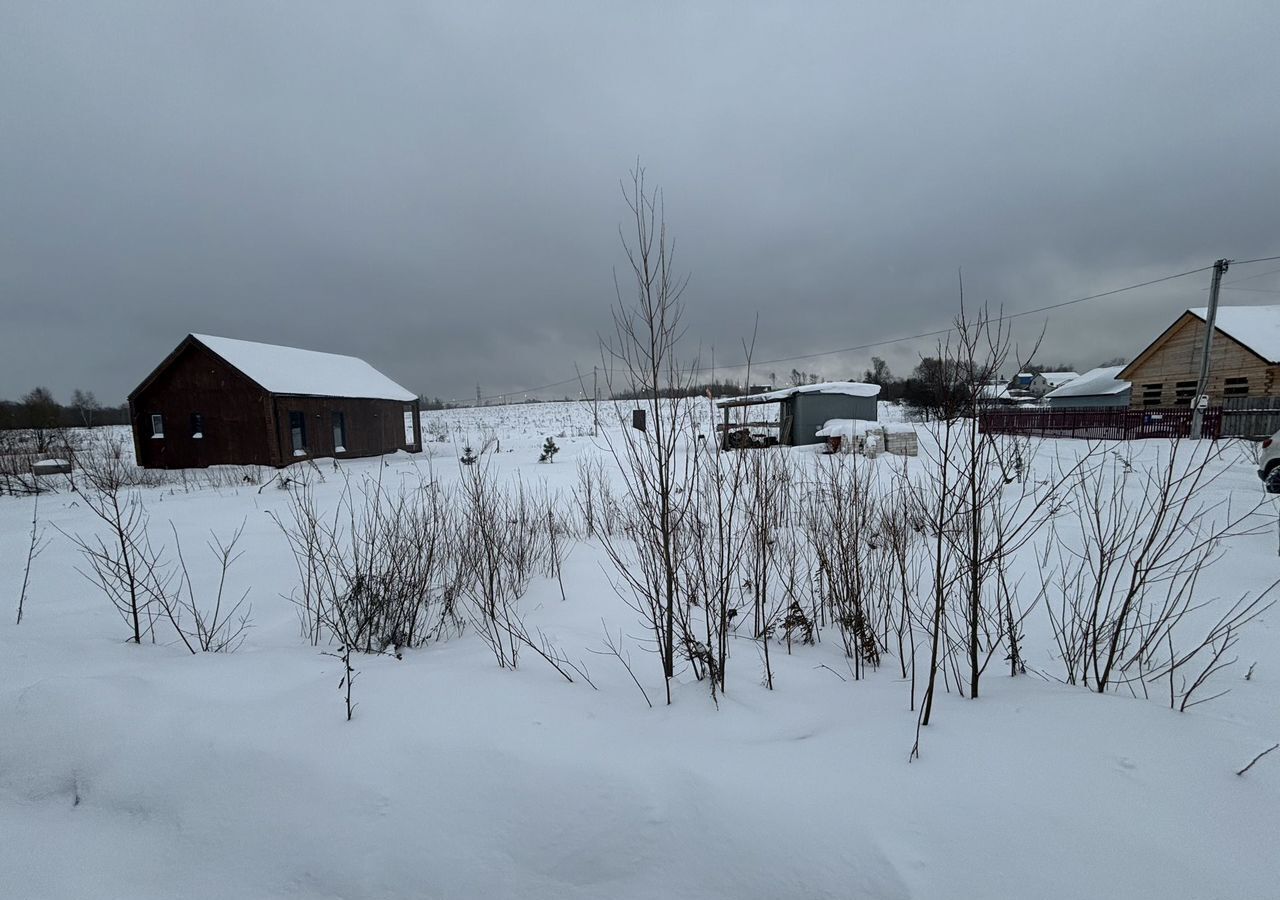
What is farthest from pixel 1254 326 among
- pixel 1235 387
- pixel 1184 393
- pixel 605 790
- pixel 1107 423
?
pixel 605 790

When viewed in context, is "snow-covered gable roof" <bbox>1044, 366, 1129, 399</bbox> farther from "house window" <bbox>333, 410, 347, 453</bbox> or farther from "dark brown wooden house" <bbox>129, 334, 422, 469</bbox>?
"dark brown wooden house" <bbox>129, 334, 422, 469</bbox>

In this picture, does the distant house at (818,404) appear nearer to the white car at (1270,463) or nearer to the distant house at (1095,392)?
the white car at (1270,463)

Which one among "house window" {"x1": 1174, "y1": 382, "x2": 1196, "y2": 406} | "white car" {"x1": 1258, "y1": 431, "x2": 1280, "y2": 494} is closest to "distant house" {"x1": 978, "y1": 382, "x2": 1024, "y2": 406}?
"white car" {"x1": 1258, "y1": 431, "x2": 1280, "y2": 494}

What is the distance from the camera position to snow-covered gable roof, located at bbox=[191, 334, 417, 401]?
1720 cm

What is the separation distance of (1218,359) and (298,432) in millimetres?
37610

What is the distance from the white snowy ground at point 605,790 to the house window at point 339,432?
18695mm

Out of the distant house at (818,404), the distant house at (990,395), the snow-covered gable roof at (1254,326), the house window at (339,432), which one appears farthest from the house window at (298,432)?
the snow-covered gable roof at (1254,326)

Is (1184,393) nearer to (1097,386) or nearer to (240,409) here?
(1097,386)

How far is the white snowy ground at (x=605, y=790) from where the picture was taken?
1666 millimetres

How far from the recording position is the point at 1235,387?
801 inches

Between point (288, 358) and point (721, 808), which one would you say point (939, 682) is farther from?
point (288, 358)

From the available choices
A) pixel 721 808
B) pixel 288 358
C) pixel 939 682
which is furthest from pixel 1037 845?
pixel 288 358

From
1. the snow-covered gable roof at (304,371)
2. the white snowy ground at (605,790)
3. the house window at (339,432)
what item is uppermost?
the snow-covered gable roof at (304,371)

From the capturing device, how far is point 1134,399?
24484 millimetres
